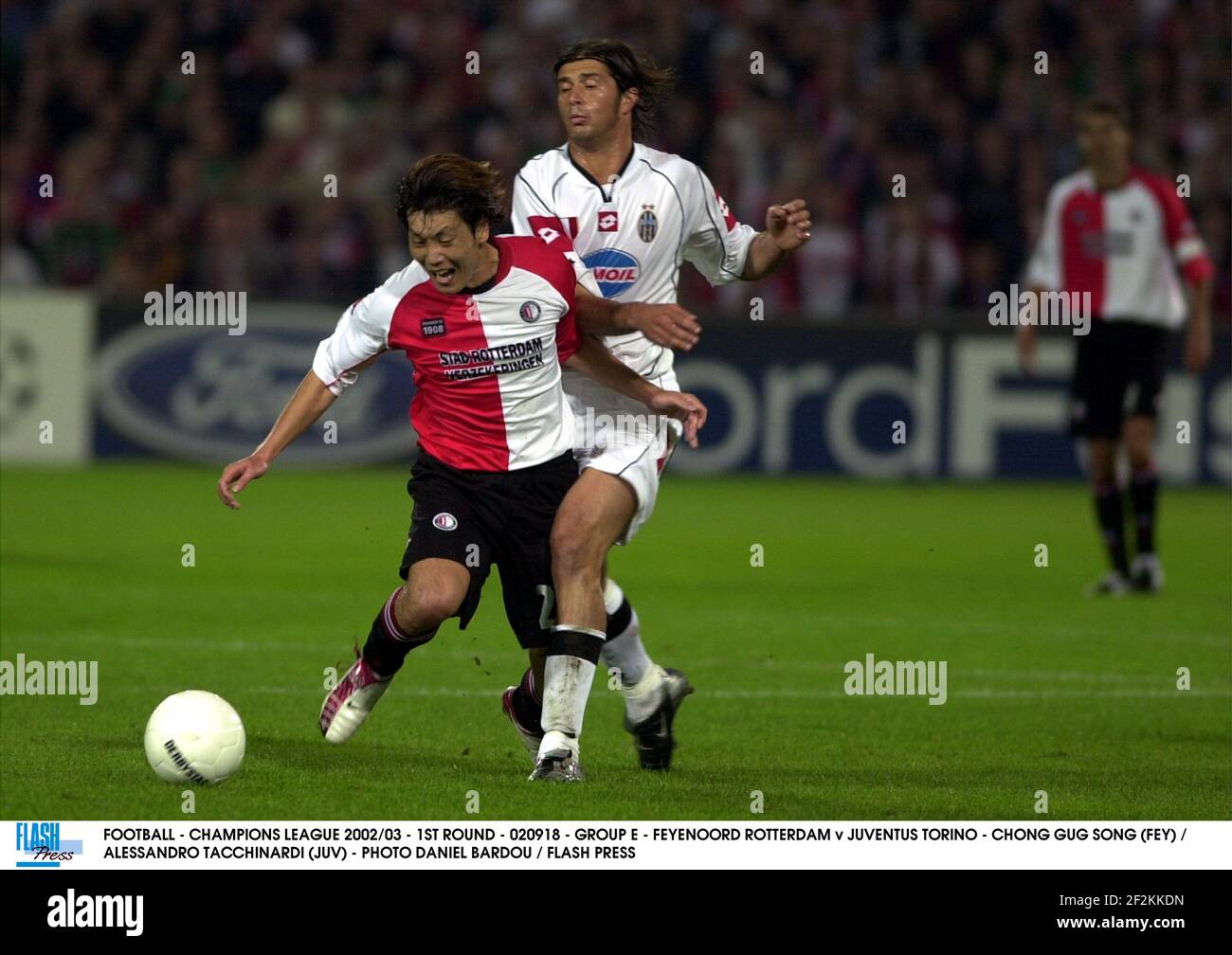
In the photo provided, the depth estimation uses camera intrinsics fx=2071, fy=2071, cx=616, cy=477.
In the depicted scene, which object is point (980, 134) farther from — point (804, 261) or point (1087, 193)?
point (1087, 193)

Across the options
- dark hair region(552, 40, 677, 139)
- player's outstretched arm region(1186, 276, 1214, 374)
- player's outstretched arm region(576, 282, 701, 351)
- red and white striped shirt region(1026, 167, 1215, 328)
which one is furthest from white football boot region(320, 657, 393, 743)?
player's outstretched arm region(1186, 276, 1214, 374)

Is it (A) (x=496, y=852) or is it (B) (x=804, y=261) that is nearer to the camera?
(A) (x=496, y=852)

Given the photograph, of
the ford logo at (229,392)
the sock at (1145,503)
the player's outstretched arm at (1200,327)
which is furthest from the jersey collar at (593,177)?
the ford logo at (229,392)

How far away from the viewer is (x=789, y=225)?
6543 millimetres

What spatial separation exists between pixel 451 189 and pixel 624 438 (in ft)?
3.46

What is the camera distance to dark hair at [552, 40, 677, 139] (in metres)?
6.56

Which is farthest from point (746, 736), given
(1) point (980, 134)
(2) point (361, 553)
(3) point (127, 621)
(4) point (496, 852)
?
(1) point (980, 134)

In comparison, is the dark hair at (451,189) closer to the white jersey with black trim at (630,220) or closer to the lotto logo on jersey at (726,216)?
the white jersey with black trim at (630,220)

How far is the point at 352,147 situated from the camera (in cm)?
1855

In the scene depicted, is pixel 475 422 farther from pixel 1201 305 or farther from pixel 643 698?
pixel 1201 305

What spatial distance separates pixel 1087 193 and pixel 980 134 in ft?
23.5

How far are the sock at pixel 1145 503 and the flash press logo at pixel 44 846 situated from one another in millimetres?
8239

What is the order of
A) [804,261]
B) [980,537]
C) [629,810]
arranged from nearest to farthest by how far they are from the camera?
1. [629,810]
2. [980,537]
3. [804,261]

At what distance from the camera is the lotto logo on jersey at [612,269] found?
6680mm
